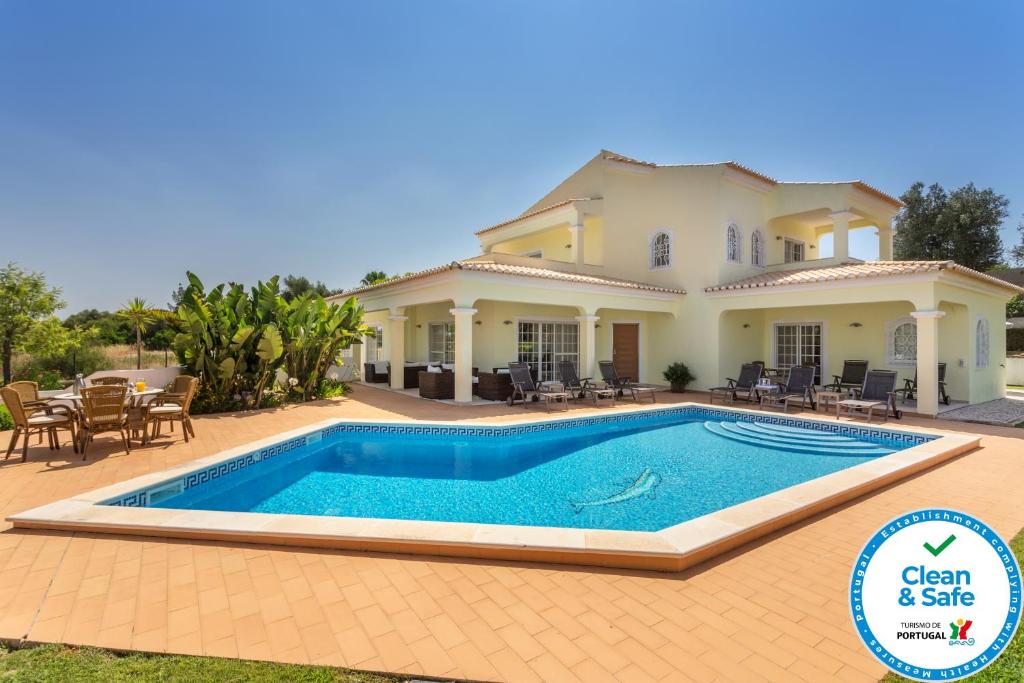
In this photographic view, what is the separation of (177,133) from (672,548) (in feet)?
63.7

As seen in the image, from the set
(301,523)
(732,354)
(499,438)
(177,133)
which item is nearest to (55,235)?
(177,133)

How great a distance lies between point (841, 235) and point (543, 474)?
16318mm

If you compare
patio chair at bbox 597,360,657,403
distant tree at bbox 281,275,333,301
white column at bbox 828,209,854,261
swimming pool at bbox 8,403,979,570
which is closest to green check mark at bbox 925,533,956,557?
swimming pool at bbox 8,403,979,570

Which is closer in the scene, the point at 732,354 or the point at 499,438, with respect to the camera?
the point at 499,438

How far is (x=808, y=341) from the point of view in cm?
1798

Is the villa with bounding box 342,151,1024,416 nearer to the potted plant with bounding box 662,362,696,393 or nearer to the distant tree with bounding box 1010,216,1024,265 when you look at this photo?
the potted plant with bounding box 662,362,696,393

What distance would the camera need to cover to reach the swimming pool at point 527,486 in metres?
4.55

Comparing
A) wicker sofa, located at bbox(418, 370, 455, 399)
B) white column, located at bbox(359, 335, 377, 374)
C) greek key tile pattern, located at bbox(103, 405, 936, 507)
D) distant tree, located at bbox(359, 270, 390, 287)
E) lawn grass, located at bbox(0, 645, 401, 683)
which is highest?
distant tree, located at bbox(359, 270, 390, 287)

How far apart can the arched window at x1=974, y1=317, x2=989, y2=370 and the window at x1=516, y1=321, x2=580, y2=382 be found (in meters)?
13.0

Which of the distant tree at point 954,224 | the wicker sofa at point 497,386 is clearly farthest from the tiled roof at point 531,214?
the distant tree at point 954,224

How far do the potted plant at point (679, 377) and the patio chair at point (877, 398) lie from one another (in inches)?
216

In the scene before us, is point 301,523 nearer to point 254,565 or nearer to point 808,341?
point 254,565

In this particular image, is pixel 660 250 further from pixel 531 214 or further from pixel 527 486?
pixel 527 486

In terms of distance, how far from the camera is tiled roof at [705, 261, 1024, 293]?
1243 cm
